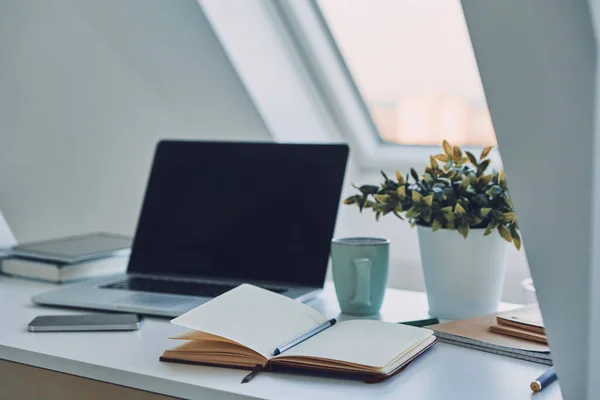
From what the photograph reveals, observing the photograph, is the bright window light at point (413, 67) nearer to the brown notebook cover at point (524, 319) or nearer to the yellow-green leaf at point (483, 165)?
the yellow-green leaf at point (483, 165)

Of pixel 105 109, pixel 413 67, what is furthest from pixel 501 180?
pixel 105 109

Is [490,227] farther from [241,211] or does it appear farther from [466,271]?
[241,211]

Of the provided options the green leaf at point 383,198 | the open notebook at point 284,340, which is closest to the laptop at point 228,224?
the green leaf at point 383,198

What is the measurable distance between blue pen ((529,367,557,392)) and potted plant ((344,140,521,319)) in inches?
11.3

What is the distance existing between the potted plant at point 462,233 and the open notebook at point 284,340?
0.20 meters

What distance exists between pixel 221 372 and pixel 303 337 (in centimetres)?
12

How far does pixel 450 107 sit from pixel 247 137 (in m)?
0.55

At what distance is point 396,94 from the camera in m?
2.10

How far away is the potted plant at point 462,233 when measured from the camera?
3.80 ft

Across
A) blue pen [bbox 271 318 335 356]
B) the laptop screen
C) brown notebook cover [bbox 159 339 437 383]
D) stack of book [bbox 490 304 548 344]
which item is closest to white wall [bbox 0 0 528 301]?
the laptop screen

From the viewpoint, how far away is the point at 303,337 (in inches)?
Result: 38.8

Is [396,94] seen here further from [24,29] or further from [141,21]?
[24,29]

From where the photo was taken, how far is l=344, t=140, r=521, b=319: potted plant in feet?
3.80

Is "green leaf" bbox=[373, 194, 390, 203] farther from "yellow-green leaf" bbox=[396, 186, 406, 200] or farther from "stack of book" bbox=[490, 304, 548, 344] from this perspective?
"stack of book" bbox=[490, 304, 548, 344]
